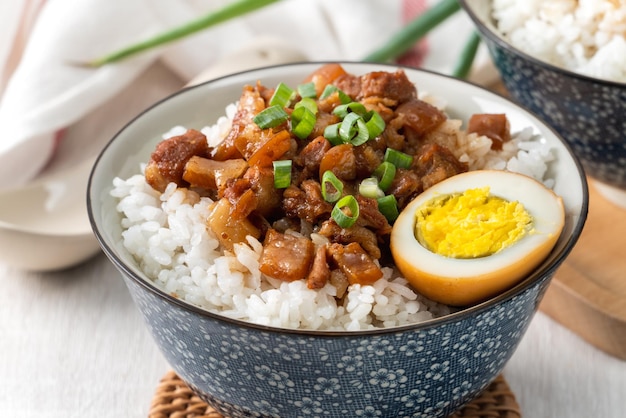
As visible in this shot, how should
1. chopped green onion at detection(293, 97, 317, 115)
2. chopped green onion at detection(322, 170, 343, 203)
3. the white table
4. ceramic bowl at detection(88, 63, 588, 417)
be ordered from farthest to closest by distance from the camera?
1. the white table
2. chopped green onion at detection(293, 97, 317, 115)
3. chopped green onion at detection(322, 170, 343, 203)
4. ceramic bowl at detection(88, 63, 588, 417)

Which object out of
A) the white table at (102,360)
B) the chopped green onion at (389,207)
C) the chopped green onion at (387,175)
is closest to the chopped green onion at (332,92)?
the chopped green onion at (387,175)

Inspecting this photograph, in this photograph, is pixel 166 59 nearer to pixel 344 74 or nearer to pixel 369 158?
pixel 344 74

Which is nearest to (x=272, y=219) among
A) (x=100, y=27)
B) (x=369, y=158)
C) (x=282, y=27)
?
(x=369, y=158)

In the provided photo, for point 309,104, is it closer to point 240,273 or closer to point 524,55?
point 240,273

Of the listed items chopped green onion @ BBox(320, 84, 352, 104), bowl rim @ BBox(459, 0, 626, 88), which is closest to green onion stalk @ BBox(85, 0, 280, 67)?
bowl rim @ BBox(459, 0, 626, 88)

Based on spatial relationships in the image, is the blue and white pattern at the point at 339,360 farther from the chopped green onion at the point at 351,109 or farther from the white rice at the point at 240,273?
the chopped green onion at the point at 351,109

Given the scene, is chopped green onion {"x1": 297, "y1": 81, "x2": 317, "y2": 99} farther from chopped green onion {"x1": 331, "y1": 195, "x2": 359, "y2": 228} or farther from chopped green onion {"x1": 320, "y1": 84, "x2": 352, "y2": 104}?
chopped green onion {"x1": 331, "y1": 195, "x2": 359, "y2": 228}
